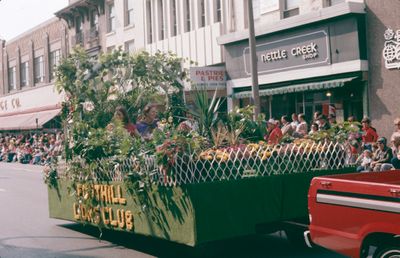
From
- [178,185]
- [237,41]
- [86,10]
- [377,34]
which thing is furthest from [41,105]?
[178,185]

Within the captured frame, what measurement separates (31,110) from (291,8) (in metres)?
29.6

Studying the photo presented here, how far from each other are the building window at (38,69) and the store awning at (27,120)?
341 cm

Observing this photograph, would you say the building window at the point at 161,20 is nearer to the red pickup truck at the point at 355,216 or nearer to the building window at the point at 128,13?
the building window at the point at 128,13

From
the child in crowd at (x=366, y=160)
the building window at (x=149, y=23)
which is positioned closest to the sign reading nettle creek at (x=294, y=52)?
the child in crowd at (x=366, y=160)

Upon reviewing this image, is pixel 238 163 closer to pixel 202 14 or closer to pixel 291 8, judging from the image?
pixel 291 8

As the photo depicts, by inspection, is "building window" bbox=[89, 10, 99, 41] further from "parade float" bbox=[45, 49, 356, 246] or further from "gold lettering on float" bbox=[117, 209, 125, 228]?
"gold lettering on float" bbox=[117, 209, 125, 228]

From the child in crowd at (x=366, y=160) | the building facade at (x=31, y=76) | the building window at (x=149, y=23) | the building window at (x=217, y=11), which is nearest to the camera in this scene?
the child in crowd at (x=366, y=160)

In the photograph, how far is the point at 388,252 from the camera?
459 centimetres

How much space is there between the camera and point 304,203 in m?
6.48

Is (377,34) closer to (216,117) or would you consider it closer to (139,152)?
(216,117)

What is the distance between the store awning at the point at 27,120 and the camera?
38.6 meters

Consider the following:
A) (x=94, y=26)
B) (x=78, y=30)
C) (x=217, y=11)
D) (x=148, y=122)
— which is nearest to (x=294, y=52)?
(x=217, y=11)

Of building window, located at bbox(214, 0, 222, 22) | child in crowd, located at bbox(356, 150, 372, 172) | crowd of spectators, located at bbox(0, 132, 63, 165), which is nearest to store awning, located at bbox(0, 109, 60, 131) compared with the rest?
crowd of spectators, located at bbox(0, 132, 63, 165)

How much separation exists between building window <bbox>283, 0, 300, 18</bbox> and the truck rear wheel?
1603 centimetres
